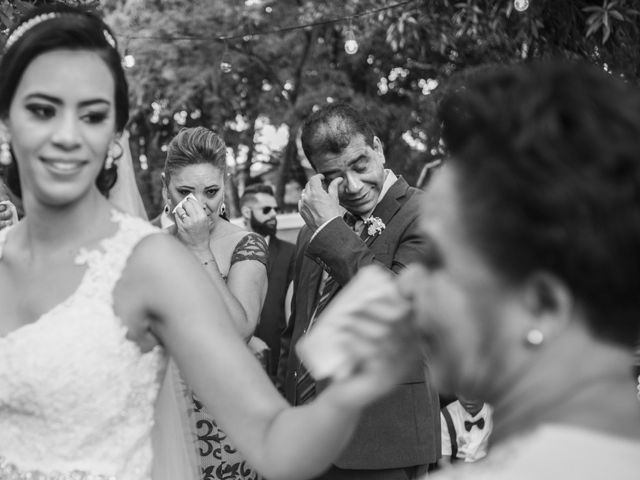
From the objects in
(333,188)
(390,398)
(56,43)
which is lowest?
(390,398)

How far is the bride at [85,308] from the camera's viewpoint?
2090 millimetres

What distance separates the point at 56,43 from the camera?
222 centimetres

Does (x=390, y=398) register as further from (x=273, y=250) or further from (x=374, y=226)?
(x=273, y=250)

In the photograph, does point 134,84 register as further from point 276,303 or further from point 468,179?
point 468,179

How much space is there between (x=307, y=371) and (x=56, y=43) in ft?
6.79

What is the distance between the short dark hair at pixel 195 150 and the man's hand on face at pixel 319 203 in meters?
0.58

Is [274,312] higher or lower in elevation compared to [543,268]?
lower

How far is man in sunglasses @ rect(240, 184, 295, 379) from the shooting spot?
5969 mm

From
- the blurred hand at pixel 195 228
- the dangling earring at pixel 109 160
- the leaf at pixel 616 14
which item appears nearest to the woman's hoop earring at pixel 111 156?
the dangling earring at pixel 109 160

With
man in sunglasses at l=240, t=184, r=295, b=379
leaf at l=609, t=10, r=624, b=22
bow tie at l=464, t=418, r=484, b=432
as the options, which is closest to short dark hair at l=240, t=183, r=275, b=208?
man in sunglasses at l=240, t=184, r=295, b=379

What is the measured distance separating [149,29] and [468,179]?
49.7ft

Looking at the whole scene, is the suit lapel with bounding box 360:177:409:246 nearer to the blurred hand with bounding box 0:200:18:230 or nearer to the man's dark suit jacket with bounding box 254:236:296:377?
the blurred hand with bounding box 0:200:18:230

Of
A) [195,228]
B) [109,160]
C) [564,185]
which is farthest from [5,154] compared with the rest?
[564,185]

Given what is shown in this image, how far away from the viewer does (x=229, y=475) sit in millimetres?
4199
